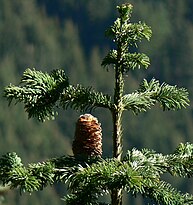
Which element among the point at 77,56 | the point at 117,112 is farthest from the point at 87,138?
the point at 77,56

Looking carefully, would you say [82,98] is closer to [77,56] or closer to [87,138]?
[87,138]

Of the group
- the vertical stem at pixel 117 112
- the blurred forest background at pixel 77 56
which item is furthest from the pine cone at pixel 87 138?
the blurred forest background at pixel 77 56

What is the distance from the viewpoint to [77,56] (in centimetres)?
1102

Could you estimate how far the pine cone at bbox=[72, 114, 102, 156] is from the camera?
3.11ft

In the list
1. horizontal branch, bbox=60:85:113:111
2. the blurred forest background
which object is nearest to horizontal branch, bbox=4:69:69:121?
horizontal branch, bbox=60:85:113:111

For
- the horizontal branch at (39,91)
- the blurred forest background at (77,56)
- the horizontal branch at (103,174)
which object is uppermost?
the blurred forest background at (77,56)

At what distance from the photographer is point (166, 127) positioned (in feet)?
34.9

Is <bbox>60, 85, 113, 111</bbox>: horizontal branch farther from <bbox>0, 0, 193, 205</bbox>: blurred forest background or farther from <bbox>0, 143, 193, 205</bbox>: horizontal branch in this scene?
<bbox>0, 0, 193, 205</bbox>: blurred forest background

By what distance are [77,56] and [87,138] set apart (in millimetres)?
10092

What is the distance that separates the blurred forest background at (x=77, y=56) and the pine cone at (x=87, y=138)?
888 cm

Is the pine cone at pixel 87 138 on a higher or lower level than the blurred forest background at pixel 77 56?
lower

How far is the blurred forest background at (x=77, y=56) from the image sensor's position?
10.3 metres

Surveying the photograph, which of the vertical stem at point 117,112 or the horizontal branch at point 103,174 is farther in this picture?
the vertical stem at point 117,112

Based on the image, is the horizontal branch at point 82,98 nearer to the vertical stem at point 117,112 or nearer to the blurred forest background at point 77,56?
the vertical stem at point 117,112
